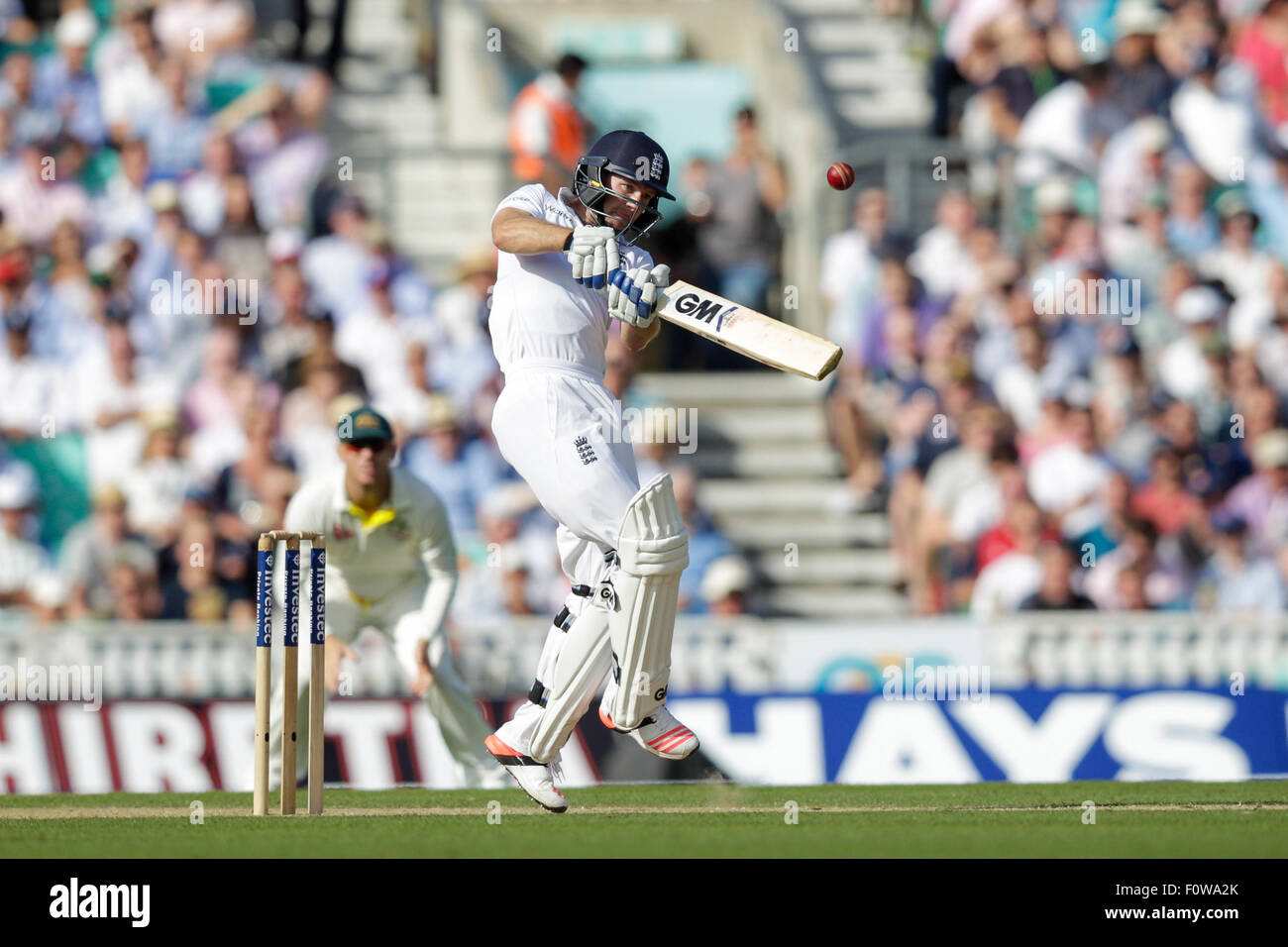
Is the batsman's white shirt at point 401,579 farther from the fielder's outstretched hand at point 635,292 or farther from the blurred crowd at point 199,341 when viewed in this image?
the fielder's outstretched hand at point 635,292

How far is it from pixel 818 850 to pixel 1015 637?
5280 millimetres

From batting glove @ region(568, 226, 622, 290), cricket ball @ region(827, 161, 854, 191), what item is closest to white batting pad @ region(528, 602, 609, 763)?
batting glove @ region(568, 226, 622, 290)

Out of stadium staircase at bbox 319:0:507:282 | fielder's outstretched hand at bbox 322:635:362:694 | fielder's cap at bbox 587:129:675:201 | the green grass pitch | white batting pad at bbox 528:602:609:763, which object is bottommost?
the green grass pitch

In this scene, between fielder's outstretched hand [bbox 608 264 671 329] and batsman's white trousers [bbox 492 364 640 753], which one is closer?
fielder's outstretched hand [bbox 608 264 671 329]

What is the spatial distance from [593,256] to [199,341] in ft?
23.6

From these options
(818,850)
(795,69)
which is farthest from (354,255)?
(818,850)

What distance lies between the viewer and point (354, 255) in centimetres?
1454

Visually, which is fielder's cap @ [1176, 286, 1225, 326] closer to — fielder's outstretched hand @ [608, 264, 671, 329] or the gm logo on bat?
the gm logo on bat

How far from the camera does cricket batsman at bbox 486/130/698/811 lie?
24.6ft

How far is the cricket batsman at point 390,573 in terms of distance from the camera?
32.8ft

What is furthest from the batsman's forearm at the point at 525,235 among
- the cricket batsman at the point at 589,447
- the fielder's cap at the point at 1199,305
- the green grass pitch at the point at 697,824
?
the fielder's cap at the point at 1199,305

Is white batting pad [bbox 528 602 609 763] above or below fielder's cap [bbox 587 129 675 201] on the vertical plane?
below
